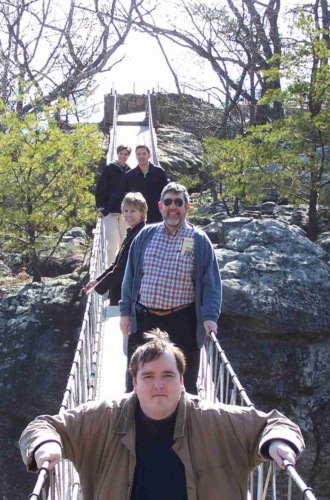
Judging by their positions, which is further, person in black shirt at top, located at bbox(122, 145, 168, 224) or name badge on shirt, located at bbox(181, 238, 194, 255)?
person in black shirt at top, located at bbox(122, 145, 168, 224)

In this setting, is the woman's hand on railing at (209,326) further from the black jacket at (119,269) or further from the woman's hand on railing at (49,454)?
the woman's hand on railing at (49,454)

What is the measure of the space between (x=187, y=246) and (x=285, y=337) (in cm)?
373

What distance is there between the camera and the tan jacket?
2.92 metres

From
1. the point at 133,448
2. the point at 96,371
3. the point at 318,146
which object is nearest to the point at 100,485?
the point at 133,448

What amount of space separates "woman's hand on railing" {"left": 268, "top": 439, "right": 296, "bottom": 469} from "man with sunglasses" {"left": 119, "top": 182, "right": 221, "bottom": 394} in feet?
6.41

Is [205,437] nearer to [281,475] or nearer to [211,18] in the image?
[281,475]

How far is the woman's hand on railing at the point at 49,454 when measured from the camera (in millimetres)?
2723

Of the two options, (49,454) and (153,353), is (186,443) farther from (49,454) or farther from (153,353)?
(49,454)

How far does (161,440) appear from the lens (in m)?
2.96

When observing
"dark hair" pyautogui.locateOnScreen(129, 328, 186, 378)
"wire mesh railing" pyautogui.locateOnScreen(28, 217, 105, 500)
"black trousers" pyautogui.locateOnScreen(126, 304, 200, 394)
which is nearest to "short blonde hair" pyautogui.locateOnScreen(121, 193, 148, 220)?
"wire mesh railing" pyautogui.locateOnScreen(28, 217, 105, 500)

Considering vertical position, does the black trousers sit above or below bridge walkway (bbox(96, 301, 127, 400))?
above

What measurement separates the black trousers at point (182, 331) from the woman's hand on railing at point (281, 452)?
6.43 ft

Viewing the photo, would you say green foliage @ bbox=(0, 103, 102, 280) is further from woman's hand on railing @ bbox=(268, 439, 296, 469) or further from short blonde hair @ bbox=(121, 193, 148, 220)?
woman's hand on railing @ bbox=(268, 439, 296, 469)

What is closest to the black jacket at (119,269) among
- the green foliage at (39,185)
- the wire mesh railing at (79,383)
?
the wire mesh railing at (79,383)
